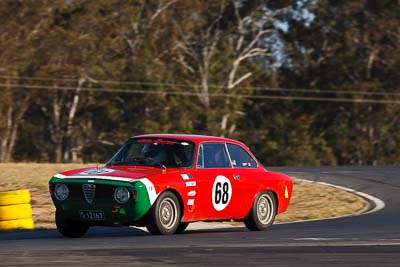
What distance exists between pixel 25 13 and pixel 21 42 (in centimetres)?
165

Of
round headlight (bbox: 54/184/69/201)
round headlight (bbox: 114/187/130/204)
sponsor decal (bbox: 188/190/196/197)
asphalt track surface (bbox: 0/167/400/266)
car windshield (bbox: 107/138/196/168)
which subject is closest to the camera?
asphalt track surface (bbox: 0/167/400/266)

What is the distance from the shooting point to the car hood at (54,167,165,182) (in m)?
12.5

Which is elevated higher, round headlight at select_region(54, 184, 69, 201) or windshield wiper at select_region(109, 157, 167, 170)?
windshield wiper at select_region(109, 157, 167, 170)

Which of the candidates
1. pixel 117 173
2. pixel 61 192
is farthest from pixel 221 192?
pixel 61 192

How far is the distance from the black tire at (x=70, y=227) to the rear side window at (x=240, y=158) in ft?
7.80

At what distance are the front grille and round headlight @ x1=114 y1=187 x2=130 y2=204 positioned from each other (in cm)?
31

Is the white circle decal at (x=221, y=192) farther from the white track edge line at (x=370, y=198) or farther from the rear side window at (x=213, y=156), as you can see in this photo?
the white track edge line at (x=370, y=198)

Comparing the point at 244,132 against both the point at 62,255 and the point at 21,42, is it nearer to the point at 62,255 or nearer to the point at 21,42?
the point at 21,42

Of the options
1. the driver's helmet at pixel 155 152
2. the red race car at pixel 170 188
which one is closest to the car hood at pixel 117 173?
the red race car at pixel 170 188

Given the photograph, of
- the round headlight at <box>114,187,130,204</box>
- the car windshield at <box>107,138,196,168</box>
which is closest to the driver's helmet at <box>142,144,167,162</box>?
the car windshield at <box>107,138,196,168</box>

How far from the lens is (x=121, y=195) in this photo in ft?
40.5

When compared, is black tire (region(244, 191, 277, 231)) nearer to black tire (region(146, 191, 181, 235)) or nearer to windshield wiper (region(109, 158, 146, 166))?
black tire (region(146, 191, 181, 235))

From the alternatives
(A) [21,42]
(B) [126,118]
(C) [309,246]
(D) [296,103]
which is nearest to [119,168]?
(C) [309,246]

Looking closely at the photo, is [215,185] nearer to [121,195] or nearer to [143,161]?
[143,161]
